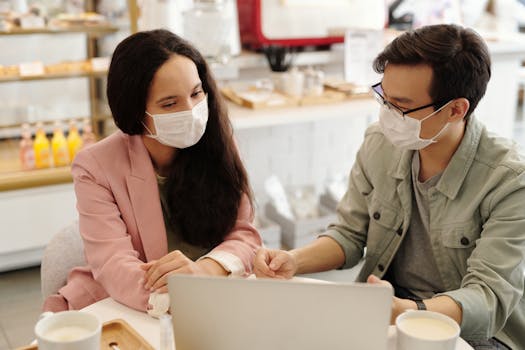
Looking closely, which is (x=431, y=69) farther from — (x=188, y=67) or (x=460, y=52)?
(x=188, y=67)

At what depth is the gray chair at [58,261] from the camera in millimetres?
1817

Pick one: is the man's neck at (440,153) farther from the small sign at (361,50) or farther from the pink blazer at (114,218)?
the small sign at (361,50)

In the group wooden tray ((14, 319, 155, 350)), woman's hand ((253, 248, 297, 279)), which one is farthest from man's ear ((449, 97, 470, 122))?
wooden tray ((14, 319, 155, 350))

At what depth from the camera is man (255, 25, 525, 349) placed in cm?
164

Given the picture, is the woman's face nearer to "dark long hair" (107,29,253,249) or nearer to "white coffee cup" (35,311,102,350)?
"dark long hair" (107,29,253,249)

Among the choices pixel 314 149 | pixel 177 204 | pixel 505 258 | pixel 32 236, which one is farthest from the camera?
pixel 314 149

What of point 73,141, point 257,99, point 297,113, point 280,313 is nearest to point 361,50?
point 297,113

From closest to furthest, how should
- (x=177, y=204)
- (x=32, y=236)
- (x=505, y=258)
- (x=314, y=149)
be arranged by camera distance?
(x=505, y=258) → (x=177, y=204) → (x=32, y=236) → (x=314, y=149)

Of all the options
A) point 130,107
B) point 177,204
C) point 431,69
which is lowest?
point 177,204

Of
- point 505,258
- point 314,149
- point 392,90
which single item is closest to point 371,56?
point 314,149

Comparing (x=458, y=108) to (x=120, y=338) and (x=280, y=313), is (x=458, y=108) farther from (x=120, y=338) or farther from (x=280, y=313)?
(x=120, y=338)

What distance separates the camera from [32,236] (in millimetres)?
3482

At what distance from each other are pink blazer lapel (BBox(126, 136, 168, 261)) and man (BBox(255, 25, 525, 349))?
0.32m

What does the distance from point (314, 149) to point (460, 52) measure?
246 centimetres
